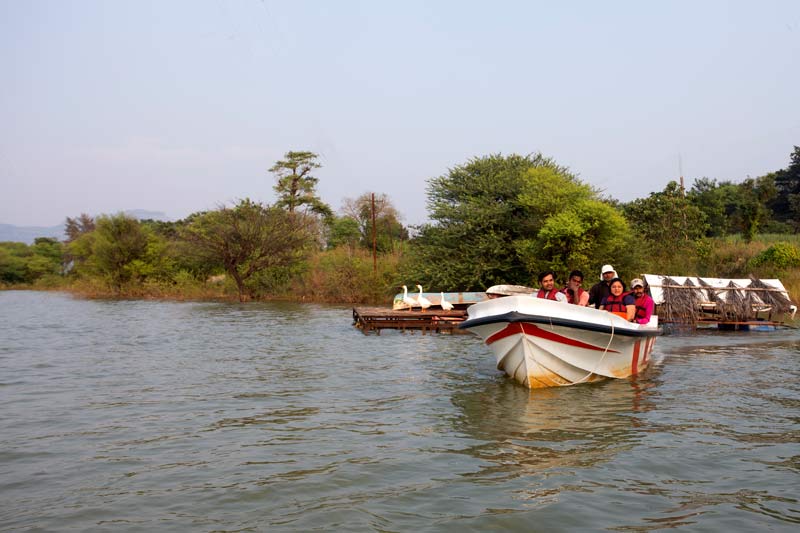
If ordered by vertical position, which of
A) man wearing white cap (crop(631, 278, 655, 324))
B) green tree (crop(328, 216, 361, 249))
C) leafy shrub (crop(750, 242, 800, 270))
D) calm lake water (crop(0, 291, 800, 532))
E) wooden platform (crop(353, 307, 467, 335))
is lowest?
calm lake water (crop(0, 291, 800, 532))

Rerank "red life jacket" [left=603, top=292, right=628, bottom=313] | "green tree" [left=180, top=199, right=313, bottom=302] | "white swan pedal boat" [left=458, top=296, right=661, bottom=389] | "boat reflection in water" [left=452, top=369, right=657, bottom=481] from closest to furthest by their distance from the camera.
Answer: "boat reflection in water" [left=452, top=369, right=657, bottom=481]
"white swan pedal boat" [left=458, top=296, right=661, bottom=389]
"red life jacket" [left=603, top=292, right=628, bottom=313]
"green tree" [left=180, top=199, right=313, bottom=302]

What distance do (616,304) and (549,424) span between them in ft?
14.4

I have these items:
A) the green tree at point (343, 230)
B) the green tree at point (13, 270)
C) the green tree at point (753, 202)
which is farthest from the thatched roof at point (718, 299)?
the green tree at point (13, 270)

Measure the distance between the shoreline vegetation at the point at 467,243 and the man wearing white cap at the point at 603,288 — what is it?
14391 mm

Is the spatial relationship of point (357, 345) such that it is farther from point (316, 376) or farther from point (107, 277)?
point (107, 277)

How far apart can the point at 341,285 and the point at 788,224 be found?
114 ft

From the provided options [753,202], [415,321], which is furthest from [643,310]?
[753,202]

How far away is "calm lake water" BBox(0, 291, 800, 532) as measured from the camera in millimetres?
6383

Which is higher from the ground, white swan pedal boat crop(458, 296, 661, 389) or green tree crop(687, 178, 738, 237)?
green tree crop(687, 178, 738, 237)

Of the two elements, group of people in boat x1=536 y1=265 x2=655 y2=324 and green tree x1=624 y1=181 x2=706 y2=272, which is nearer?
group of people in boat x1=536 y1=265 x2=655 y2=324

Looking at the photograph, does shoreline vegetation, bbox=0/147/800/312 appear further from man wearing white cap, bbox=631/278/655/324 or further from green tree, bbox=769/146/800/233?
man wearing white cap, bbox=631/278/655/324

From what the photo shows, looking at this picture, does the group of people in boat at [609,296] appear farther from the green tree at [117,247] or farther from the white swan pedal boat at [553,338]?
the green tree at [117,247]

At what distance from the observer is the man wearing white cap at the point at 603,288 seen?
14.0 metres

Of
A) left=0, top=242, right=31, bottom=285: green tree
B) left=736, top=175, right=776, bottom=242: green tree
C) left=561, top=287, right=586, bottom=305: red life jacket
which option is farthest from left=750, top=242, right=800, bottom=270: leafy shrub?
left=0, top=242, right=31, bottom=285: green tree
